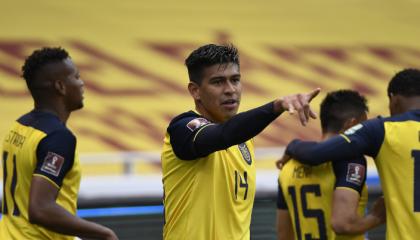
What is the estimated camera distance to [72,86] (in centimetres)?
427

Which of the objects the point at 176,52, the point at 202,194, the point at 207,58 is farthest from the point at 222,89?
the point at 176,52

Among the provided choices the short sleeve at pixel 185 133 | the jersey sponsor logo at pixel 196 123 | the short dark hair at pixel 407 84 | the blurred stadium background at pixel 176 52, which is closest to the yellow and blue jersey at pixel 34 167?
the short sleeve at pixel 185 133

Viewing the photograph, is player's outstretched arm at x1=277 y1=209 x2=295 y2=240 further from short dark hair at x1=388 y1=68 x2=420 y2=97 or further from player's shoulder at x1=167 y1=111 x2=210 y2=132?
player's shoulder at x1=167 y1=111 x2=210 y2=132

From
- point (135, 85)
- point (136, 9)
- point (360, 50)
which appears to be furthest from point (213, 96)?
point (360, 50)

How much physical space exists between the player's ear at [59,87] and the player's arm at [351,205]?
1.33 m

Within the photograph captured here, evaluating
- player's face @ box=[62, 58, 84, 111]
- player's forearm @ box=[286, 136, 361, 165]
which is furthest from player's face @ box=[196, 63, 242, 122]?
player's face @ box=[62, 58, 84, 111]

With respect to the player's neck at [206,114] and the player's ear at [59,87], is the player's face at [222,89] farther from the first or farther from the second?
the player's ear at [59,87]

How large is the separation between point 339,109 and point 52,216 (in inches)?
65.4

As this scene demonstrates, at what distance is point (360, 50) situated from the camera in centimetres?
1697

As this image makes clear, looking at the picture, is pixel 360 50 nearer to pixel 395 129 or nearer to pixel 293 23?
pixel 293 23

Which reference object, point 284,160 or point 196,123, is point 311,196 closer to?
point 284,160

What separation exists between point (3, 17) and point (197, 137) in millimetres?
12219

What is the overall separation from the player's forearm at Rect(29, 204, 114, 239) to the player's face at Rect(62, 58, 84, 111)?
0.59 metres

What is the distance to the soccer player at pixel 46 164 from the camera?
12.7 feet
